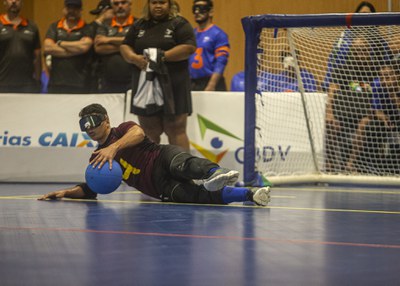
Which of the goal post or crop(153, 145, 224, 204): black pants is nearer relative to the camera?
crop(153, 145, 224, 204): black pants

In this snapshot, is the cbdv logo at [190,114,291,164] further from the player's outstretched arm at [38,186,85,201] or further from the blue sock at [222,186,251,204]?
the blue sock at [222,186,251,204]

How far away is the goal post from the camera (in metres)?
10.4

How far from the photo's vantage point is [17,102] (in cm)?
1134

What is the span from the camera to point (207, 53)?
1182 cm

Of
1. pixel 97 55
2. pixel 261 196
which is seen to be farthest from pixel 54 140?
pixel 261 196

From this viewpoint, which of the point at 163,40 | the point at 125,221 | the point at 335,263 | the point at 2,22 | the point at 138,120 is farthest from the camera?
the point at 2,22

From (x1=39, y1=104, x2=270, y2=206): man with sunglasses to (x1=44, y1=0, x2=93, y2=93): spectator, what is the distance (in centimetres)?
334

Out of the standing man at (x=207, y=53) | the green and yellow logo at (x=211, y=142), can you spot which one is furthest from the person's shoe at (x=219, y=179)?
the standing man at (x=207, y=53)

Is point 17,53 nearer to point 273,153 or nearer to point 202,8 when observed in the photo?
point 202,8

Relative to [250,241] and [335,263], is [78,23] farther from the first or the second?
[335,263]

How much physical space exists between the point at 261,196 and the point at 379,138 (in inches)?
157

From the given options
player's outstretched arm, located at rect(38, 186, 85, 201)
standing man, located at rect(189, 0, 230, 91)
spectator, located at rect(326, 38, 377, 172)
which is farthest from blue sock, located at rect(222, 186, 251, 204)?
standing man, located at rect(189, 0, 230, 91)

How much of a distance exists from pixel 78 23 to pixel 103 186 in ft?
13.6

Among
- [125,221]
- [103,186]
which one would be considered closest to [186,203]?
[103,186]
